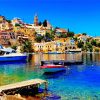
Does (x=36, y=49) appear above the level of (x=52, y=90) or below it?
above

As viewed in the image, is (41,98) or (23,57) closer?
(41,98)

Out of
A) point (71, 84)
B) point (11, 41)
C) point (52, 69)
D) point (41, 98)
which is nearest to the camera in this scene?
point (41, 98)

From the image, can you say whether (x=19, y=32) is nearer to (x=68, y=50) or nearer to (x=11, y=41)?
(x=11, y=41)

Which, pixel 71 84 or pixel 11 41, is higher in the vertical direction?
pixel 11 41

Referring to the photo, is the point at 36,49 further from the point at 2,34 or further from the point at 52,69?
the point at 52,69

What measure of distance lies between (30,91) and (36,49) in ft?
516

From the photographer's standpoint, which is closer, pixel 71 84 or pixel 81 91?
pixel 81 91

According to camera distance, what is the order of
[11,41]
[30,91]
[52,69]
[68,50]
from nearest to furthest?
[30,91], [52,69], [11,41], [68,50]

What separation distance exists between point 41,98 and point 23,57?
58.9 meters

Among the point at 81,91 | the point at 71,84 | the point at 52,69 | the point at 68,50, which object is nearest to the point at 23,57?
the point at 52,69

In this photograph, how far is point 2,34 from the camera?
189 meters

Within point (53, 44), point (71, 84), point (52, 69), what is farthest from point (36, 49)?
point (71, 84)

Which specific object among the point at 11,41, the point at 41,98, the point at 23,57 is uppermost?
the point at 11,41

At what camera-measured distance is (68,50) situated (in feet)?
652
